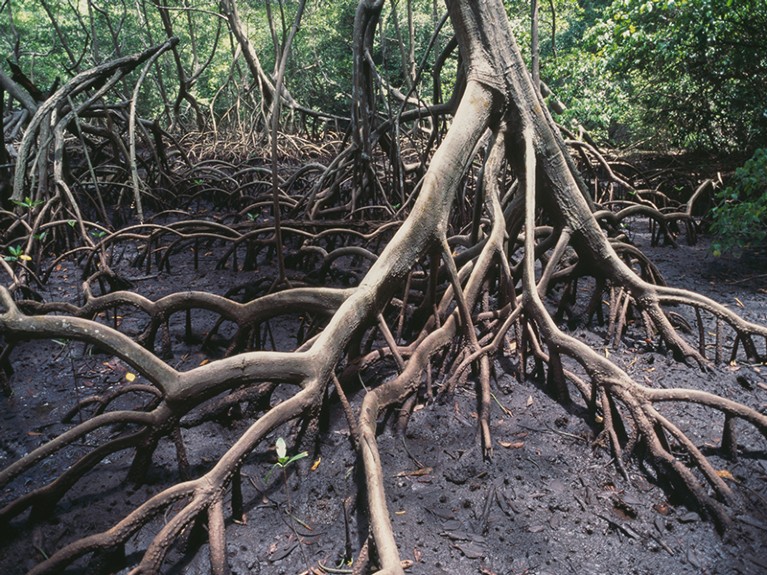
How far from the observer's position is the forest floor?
152cm

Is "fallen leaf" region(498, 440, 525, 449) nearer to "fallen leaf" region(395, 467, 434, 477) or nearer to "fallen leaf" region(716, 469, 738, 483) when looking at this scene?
"fallen leaf" region(395, 467, 434, 477)

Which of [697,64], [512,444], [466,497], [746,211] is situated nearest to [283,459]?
[466,497]

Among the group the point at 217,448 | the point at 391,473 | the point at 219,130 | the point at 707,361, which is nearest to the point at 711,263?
the point at 707,361

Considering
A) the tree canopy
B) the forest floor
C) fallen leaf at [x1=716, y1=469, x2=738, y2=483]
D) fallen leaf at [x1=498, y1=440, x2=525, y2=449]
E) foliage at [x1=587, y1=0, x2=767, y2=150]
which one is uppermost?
foliage at [x1=587, y1=0, x2=767, y2=150]

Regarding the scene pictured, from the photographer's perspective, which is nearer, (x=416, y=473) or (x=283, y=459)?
(x=283, y=459)

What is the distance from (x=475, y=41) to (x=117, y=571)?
277cm

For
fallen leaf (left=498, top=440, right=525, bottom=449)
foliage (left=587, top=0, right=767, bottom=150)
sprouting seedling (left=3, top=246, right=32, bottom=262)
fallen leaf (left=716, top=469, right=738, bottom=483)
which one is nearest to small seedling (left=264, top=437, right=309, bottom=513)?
fallen leaf (left=498, top=440, right=525, bottom=449)

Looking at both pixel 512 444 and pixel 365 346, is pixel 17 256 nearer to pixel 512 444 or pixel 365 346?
pixel 365 346

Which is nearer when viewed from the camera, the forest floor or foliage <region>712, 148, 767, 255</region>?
the forest floor

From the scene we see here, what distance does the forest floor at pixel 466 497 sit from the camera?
1.52 meters

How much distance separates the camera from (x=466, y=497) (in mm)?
1749

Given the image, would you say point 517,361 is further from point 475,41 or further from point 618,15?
point 618,15

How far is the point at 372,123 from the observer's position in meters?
4.29

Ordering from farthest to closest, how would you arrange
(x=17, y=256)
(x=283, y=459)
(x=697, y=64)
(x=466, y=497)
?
(x=697, y=64) → (x=17, y=256) → (x=466, y=497) → (x=283, y=459)
